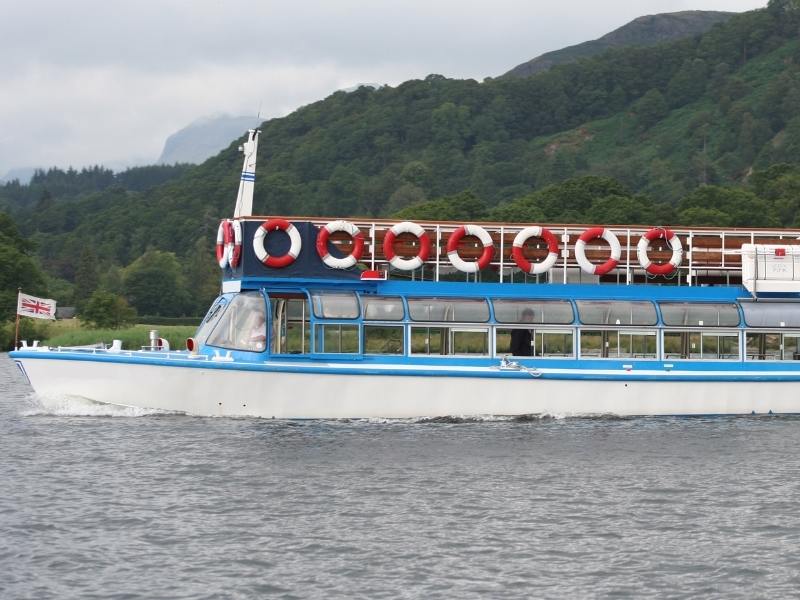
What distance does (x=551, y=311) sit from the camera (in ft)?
117

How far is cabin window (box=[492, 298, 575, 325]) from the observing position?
3528cm

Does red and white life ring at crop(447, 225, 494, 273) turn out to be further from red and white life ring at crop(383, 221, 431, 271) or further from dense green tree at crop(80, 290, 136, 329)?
dense green tree at crop(80, 290, 136, 329)

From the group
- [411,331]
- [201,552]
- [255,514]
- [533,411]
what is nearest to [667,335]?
[533,411]

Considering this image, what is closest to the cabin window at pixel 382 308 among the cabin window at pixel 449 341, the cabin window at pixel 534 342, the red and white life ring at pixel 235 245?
the cabin window at pixel 449 341

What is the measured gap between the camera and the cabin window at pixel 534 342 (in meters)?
35.2

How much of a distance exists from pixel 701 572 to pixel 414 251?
53.0 ft

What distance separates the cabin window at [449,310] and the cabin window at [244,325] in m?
3.90

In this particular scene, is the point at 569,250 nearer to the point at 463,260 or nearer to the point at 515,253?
the point at 515,253

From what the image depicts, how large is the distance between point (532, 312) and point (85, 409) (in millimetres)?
11738

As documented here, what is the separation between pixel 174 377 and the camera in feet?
108

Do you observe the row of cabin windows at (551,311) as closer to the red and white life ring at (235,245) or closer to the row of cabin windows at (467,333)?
the row of cabin windows at (467,333)

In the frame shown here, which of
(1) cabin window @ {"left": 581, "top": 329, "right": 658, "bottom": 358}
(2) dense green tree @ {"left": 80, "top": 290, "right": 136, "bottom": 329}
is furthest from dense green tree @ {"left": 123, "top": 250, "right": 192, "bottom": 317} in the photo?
(1) cabin window @ {"left": 581, "top": 329, "right": 658, "bottom": 358}

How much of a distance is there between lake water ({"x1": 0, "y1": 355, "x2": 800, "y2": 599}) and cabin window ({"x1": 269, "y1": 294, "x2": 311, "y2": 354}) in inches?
86.4

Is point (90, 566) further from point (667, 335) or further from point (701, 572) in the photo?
point (667, 335)
